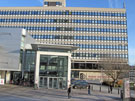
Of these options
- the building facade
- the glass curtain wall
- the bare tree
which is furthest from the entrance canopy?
the building facade

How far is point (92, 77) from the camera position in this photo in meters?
73.2

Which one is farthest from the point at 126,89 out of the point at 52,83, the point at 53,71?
the point at 53,71

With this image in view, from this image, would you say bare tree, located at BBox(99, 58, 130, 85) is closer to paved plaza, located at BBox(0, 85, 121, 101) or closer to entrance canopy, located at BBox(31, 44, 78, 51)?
entrance canopy, located at BBox(31, 44, 78, 51)

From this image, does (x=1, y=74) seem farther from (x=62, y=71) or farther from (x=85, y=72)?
(x=85, y=72)

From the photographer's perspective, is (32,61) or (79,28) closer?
(32,61)

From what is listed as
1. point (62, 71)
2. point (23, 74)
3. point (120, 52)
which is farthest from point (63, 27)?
point (62, 71)

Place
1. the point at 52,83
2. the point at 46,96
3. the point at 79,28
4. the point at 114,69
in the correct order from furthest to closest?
the point at 79,28 → the point at 114,69 → the point at 52,83 → the point at 46,96

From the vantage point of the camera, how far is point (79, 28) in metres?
74.5

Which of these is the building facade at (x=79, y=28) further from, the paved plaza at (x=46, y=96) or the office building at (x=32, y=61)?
the paved plaza at (x=46, y=96)

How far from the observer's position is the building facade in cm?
7306

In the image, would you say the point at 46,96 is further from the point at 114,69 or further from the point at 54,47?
the point at 114,69

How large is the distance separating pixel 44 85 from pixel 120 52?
49.8 meters

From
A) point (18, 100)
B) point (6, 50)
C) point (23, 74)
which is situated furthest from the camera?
point (23, 74)

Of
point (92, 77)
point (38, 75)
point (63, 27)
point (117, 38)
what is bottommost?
point (92, 77)
